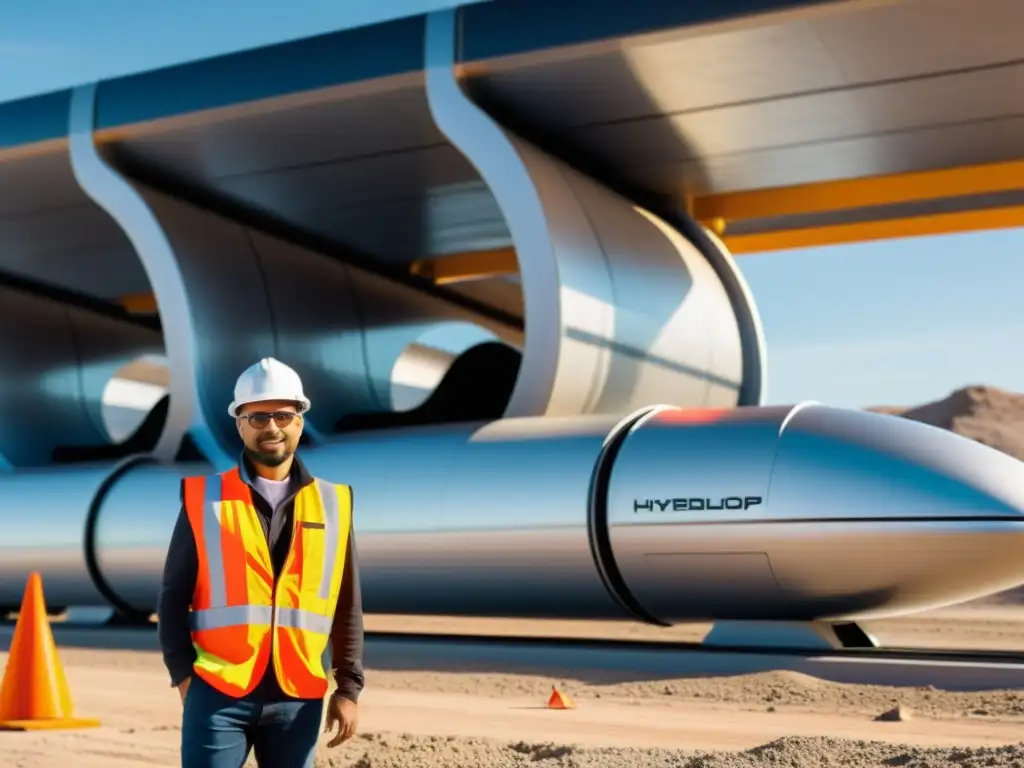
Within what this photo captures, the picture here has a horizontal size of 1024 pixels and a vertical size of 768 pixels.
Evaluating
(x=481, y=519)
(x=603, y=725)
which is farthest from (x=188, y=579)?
(x=481, y=519)

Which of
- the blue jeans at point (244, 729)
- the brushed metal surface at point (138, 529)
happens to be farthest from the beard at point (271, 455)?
the brushed metal surface at point (138, 529)

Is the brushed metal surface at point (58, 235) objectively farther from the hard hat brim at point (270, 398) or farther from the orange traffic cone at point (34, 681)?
the hard hat brim at point (270, 398)

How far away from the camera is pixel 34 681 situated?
7.40 metres

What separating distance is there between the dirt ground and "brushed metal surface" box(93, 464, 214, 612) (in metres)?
2.17

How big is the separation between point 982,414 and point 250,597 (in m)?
57.8

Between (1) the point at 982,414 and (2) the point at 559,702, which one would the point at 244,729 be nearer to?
(2) the point at 559,702

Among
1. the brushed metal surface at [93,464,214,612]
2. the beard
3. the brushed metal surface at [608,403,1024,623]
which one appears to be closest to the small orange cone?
the brushed metal surface at [608,403,1024,623]

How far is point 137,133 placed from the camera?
1400cm

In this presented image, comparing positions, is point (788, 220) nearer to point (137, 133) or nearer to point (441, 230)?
point (441, 230)

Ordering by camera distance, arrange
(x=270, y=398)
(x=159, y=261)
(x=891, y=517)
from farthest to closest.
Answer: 1. (x=159, y=261)
2. (x=891, y=517)
3. (x=270, y=398)

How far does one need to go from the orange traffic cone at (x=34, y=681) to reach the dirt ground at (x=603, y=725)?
26 centimetres

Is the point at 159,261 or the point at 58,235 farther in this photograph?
the point at 58,235

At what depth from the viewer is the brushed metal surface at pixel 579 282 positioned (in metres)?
12.0

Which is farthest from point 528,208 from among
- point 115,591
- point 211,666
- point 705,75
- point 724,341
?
point 211,666
